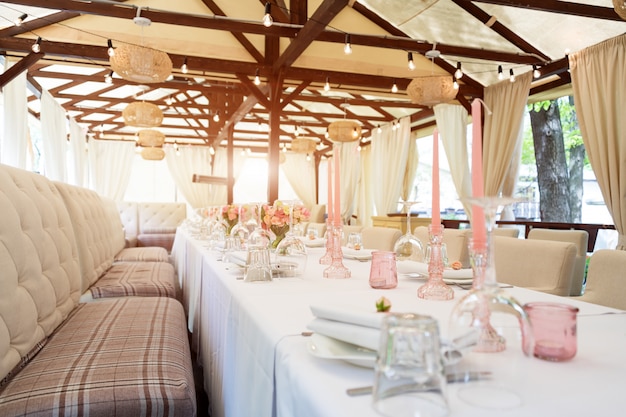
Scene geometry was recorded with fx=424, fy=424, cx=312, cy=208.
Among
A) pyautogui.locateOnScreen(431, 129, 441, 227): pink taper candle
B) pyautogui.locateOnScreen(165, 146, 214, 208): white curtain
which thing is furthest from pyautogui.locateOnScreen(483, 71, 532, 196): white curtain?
pyautogui.locateOnScreen(165, 146, 214, 208): white curtain

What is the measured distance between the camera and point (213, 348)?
180 centimetres

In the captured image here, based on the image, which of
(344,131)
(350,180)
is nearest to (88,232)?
(344,131)

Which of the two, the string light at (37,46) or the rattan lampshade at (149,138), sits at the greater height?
the string light at (37,46)

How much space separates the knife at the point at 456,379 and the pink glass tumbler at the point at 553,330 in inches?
5.6

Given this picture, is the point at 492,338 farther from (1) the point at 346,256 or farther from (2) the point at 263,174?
(2) the point at 263,174

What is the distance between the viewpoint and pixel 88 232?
2.55 meters

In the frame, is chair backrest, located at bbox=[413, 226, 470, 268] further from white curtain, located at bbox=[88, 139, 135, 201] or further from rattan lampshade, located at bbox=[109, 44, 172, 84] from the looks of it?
white curtain, located at bbox=[88, 139, 135, 201]

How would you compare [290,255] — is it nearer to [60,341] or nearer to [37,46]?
[60,341]

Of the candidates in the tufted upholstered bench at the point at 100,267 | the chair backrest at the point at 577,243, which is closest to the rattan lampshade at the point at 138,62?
the tufted upholstered bench at the point at 100,267

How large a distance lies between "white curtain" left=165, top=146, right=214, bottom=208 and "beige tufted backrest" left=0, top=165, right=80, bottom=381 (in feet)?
42.2

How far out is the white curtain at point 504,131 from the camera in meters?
6.38

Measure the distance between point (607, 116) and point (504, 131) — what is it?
1.71 m

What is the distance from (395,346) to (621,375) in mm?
426

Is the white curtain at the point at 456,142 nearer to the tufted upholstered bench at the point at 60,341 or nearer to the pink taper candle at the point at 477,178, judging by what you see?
the tufted upholstered bench at the point at 60,341
